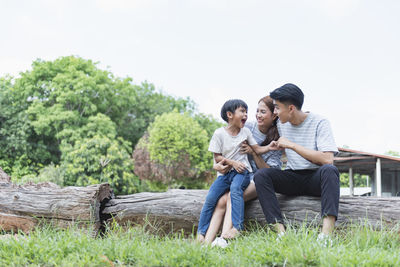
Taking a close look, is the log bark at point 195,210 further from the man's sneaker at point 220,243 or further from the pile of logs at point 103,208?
the man's sneaker at point 220,243

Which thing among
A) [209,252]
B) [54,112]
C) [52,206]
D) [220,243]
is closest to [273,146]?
[220,243]

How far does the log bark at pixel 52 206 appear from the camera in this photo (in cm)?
503

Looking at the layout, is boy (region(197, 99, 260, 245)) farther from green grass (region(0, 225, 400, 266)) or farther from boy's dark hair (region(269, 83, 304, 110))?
green grass (region(0, 225, 400, 266))

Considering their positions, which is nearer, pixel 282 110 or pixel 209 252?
pixel 209 252

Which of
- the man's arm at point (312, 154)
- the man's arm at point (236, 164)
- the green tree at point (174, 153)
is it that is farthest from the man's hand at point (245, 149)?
Answer: the green tree at point (174, 153)

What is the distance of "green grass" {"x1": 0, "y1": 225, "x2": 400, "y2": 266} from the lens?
2.93m

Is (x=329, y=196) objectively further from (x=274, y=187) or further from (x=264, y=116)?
(x=264, y=116)

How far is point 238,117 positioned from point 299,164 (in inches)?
31.5

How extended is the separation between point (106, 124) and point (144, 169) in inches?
138

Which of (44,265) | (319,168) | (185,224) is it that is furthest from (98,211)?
(319,168)

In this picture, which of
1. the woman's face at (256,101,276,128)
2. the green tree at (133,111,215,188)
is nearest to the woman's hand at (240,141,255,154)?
the woman's face at (256,101,276,128)

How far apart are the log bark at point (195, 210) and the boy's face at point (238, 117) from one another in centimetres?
91

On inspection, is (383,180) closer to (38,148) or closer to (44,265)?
(38,148)

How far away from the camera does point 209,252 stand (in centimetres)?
321
